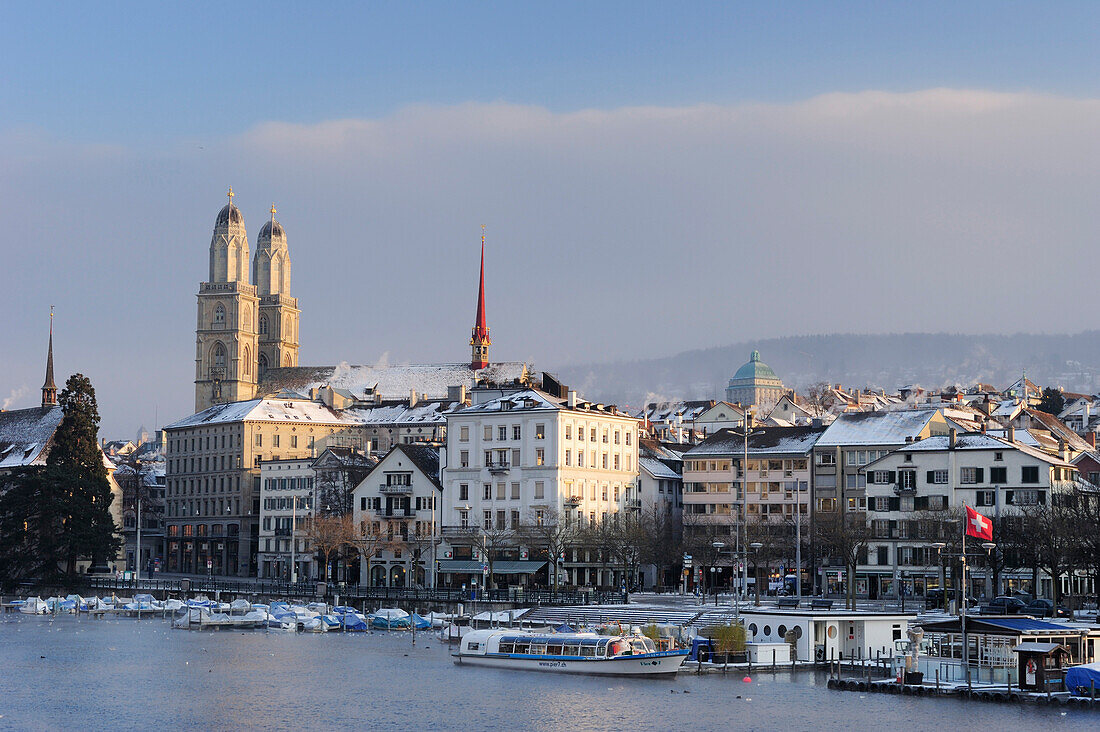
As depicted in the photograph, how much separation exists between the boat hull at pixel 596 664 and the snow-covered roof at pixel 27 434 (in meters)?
91.6

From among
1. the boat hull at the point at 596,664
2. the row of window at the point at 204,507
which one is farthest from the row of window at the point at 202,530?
the boat hull at the point at 596,664

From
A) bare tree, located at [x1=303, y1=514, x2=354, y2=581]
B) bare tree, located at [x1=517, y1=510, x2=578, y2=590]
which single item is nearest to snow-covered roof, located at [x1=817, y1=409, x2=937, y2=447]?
bare tree, located at [x1=517, y1=510, x2=578, y2=590]

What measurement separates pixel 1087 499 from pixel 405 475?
52.5 metres

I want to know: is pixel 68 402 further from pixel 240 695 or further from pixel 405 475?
pixel 240 695

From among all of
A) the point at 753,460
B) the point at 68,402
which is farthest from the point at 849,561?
the point at 68,402

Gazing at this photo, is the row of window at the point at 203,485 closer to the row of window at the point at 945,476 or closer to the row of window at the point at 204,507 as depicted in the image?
the row of window at the point at 204,507

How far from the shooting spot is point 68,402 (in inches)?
5556

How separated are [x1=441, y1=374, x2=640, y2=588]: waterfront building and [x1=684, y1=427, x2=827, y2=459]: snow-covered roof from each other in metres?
7.91

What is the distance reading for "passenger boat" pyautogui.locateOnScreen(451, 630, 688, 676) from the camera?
246 feet

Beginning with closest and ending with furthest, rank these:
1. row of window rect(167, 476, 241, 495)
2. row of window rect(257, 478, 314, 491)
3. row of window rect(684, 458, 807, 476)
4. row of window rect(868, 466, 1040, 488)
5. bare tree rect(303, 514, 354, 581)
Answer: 1. row of window rect(868, 466, 1040, 488)
2. row of window rect(684, 458, 807, 476)
3. bare tree rect(303, 514, 354, 581)
4. row of window rect(257, 478, 314, 491)
5. row of window rect(167, 476, 241, 495)

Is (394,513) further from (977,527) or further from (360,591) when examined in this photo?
(977,527)

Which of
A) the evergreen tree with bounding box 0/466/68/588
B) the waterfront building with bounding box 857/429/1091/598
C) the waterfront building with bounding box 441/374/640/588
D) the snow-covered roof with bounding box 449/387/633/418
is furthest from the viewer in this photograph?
the evergreen tree with bounding box 0/466/68/588

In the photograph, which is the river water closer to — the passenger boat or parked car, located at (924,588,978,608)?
→ the passenger boat

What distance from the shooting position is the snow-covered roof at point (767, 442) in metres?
129
